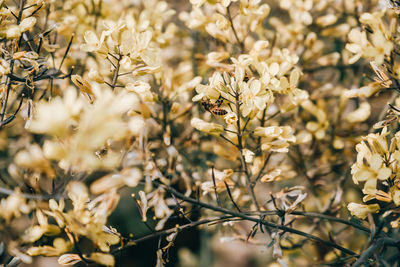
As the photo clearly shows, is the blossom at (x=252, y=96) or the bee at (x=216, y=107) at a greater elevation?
the blossom at (x=252, y=96)

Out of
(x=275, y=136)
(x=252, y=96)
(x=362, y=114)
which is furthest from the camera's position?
(x=362, y=114)

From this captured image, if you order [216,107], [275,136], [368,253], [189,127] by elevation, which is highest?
[216,107]

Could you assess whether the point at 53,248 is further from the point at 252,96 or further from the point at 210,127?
the point at 252,96

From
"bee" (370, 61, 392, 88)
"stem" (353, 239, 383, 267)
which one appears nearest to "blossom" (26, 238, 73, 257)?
"stem" (353, 239, 383, 267)

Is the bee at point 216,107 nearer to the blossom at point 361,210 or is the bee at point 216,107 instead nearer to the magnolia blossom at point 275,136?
the magnolia blossom at point 275,136

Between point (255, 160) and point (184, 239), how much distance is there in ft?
6.28

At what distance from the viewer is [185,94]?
1345 mm

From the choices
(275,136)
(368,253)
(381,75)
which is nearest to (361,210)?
(368,253)

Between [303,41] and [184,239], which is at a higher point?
[303,41]

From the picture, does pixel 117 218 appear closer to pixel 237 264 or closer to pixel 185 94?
pixel 237 264

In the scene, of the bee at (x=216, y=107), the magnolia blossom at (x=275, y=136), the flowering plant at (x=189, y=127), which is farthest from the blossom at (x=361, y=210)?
the bee at (x=216, y=107)

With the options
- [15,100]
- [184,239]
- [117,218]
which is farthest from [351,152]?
[117,218]

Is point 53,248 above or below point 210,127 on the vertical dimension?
below

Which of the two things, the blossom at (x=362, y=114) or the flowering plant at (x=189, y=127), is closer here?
the flowering plant at (x=189, y=127)
